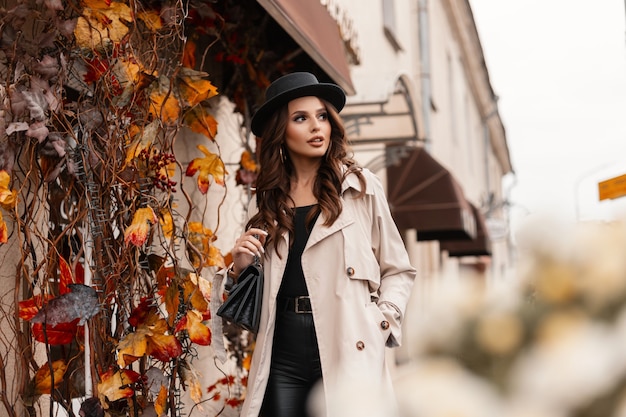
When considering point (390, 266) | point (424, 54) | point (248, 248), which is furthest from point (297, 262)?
point (424, 54)

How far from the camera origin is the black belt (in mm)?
2549

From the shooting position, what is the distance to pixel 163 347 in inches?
106

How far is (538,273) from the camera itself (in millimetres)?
670

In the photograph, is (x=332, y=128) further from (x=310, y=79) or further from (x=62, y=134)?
(x=62, y=134)

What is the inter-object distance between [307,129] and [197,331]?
0.79 metres

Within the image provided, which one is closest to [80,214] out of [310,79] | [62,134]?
[62,134]

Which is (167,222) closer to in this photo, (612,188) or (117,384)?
(117,384)

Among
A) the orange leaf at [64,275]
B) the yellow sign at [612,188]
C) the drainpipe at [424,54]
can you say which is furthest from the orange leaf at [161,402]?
the drainpipe at [424,54]

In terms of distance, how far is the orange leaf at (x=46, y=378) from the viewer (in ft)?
8.62

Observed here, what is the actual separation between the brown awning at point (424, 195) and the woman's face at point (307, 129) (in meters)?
6.04

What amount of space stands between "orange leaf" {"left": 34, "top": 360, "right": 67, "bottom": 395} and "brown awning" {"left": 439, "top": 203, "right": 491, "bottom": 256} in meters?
11.0

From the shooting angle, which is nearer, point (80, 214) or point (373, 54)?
point (80, 214)

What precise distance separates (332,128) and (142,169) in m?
0.72

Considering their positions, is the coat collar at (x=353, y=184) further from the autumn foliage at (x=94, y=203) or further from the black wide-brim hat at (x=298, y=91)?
the autumn foliage at (x=94, y=203)
